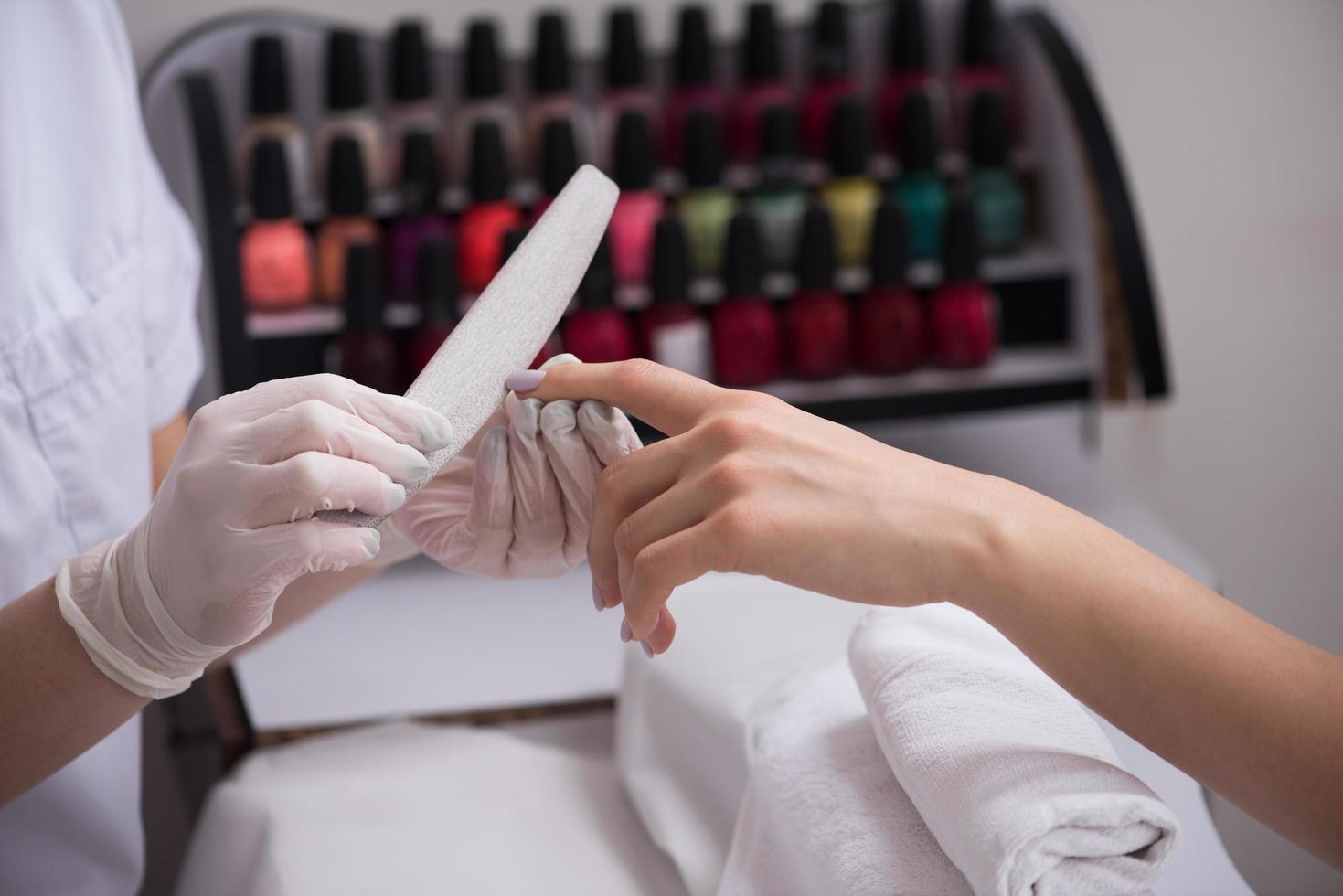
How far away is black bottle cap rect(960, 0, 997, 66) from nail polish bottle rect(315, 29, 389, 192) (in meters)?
0.57

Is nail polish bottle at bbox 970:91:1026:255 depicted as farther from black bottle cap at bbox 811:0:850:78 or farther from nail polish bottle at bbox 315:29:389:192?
nail polish bottle at bbox 315:29:389:192

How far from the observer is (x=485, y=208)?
1076 millimetres

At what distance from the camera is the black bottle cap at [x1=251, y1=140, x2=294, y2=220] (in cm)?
103

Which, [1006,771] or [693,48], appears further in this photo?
[693,48]

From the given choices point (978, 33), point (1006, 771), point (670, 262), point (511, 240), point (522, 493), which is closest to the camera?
point (1006, 771)

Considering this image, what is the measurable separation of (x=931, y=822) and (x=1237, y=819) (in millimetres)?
175

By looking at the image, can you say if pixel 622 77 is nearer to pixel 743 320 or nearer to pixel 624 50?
pixel 624 50

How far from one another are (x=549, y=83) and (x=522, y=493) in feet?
2.12

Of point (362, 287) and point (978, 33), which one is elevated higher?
point (978, 33)

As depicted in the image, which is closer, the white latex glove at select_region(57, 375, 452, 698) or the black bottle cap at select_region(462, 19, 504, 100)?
the white latex glove at select_region(57, 375, 452, 698)

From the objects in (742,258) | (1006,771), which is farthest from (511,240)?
(1006,771)

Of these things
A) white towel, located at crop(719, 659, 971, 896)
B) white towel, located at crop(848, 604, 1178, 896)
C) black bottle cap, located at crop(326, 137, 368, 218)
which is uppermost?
black bottle cap, located at crop(326, 137, 368, 218)

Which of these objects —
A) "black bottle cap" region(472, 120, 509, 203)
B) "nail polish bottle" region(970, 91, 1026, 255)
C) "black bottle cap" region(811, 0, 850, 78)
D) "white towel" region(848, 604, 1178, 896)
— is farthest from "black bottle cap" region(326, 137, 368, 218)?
"white towel" region(848, 604, 1178, 896)

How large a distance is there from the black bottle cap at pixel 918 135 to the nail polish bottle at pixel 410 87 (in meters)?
0.43
